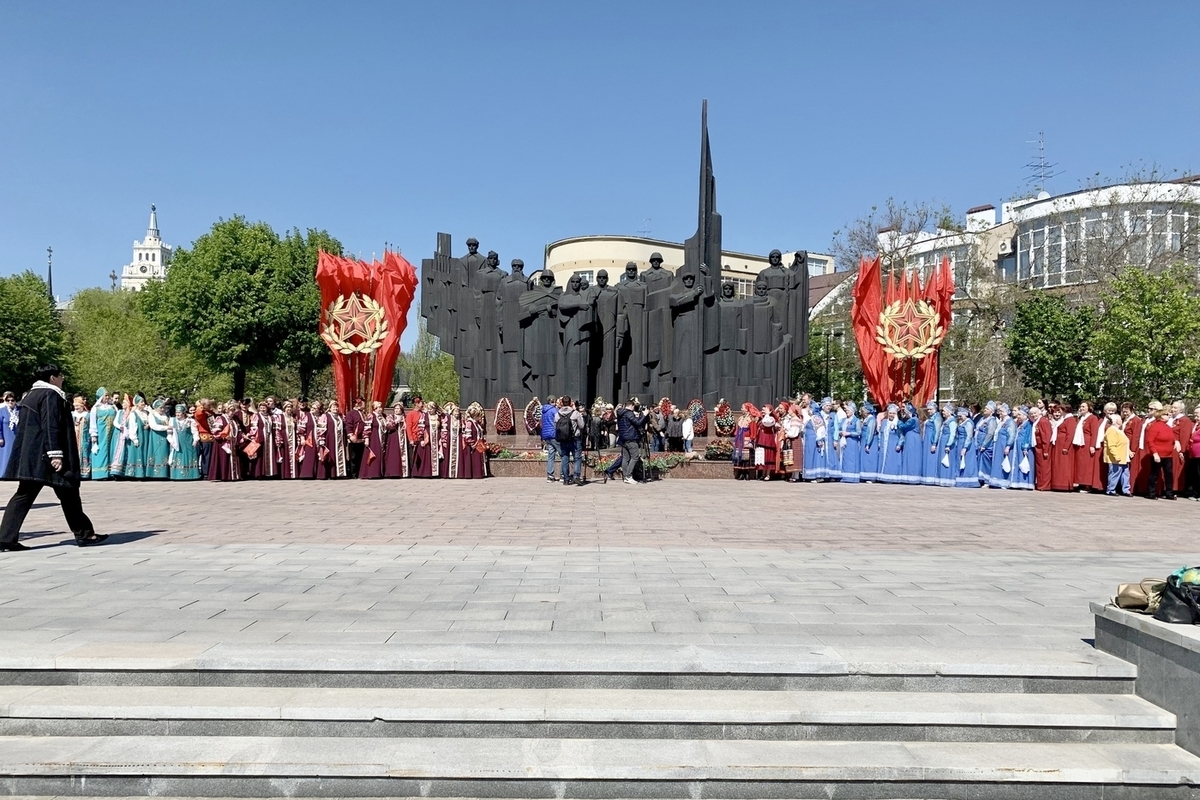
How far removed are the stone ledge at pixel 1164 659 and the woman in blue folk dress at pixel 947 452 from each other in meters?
13.1

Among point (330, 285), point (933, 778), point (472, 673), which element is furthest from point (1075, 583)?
point (330, 285)

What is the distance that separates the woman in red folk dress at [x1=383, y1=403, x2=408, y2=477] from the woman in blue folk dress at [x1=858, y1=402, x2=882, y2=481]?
9.80m

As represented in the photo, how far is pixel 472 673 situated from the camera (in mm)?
4625

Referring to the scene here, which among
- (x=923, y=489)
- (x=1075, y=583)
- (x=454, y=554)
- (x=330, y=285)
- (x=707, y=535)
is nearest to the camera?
Answer: (x=1075, y=583)

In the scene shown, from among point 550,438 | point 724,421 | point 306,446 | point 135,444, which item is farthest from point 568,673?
point 724,421

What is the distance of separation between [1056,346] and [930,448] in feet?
42.6

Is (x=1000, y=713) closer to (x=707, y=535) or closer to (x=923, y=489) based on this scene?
(x=707, y=535)

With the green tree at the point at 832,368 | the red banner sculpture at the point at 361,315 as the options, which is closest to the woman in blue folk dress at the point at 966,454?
the red banner sculpture at the point at 361,315

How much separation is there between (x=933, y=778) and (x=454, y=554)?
208 inches

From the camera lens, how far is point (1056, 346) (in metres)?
27.6

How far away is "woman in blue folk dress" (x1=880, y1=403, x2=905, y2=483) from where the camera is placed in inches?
703

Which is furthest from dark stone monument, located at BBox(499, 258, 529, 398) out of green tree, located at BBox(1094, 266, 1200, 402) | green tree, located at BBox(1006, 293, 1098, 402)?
green tree, located at BBox(1006, 293, 1098, 402)

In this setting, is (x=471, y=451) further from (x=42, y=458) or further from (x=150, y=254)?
(x=150, y=254)

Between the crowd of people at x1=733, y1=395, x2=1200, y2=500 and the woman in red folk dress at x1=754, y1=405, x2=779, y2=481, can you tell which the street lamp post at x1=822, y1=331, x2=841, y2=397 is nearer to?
the crowd of people at x1=733, y1=395, x2=1200, y2=500
